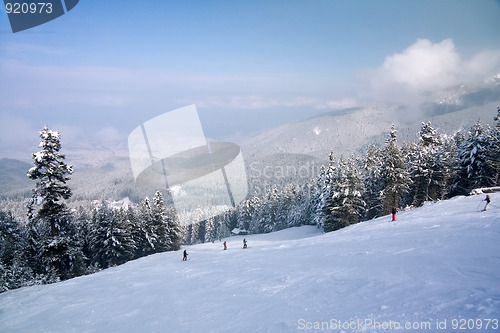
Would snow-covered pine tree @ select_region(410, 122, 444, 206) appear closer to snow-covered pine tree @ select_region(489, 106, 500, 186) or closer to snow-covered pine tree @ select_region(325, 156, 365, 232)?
snow-covered pine tree @ select_region(489, 106, 500, 186)

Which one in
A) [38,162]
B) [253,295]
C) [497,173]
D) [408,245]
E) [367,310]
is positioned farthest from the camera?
[497,173]

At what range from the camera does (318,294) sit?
8.76 metres

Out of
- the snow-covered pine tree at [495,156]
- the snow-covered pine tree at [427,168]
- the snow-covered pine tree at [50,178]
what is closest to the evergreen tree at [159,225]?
the snow-covered pine tree at [50,178]

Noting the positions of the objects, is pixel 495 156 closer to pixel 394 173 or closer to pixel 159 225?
pixel 394 173

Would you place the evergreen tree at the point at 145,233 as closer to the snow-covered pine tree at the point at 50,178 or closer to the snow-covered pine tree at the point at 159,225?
the snow-covered pine tree at the point at 159,225

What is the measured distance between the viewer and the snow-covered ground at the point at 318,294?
6.44 metres

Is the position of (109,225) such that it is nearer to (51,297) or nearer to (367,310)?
(51,297)

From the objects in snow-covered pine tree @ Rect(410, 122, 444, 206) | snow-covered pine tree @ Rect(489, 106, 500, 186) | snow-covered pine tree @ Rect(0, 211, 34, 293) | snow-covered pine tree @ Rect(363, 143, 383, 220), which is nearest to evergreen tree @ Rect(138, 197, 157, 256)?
snow-covered pine tree @ Rect(0, 211, 34, 293)

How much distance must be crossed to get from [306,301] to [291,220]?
56.1 metres

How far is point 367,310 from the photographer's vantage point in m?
6.84

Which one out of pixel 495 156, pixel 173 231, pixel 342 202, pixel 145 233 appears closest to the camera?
pixel 495 156

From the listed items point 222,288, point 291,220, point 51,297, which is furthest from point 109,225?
point 291,220

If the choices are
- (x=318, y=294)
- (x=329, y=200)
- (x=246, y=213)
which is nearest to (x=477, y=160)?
(x=329, y=200)

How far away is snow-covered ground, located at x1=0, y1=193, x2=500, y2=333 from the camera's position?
253 inches
